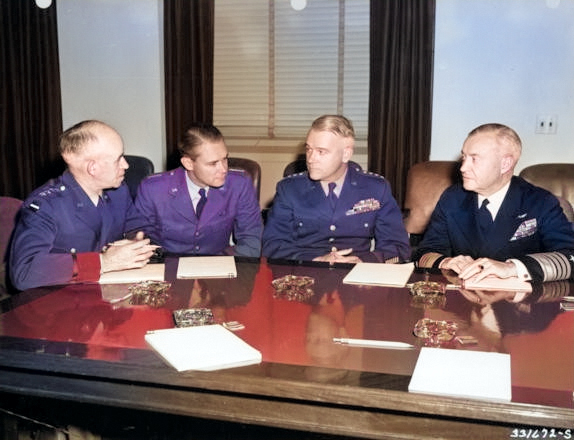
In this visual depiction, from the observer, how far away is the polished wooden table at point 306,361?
3.82ft

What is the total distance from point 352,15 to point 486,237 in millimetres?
2691

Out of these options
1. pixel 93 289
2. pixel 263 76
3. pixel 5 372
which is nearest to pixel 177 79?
pixel 263 76

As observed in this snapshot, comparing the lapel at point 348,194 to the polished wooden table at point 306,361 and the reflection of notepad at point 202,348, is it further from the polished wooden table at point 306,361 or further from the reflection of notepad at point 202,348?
the reflection of notepad at point 202,348

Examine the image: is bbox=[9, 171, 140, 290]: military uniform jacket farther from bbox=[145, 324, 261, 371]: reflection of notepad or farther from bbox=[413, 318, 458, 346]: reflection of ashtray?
bbox=[413, 318, 458, 346]: reflection of ashtray

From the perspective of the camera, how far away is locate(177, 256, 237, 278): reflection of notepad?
2.01 m

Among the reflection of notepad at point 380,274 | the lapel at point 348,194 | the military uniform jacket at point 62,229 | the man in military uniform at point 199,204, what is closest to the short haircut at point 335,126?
the lapel at point 348,194

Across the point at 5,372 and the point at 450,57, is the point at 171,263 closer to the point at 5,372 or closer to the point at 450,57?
the point at 5,372

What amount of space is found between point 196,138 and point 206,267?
0.88m

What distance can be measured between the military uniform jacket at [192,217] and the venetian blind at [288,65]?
2.00m

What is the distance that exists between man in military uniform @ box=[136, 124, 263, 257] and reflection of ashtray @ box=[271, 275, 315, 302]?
3.03ft

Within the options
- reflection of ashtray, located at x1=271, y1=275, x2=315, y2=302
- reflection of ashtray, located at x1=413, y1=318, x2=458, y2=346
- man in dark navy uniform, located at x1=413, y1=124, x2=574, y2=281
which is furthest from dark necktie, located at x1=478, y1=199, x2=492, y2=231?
reflection of ashtray, located at x1=413, y1=318, x2=458, y2=346

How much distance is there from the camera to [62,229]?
7.25 ft

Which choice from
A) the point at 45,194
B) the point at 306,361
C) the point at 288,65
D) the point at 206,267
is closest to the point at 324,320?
the point at 306,361

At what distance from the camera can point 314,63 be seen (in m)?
4.68
